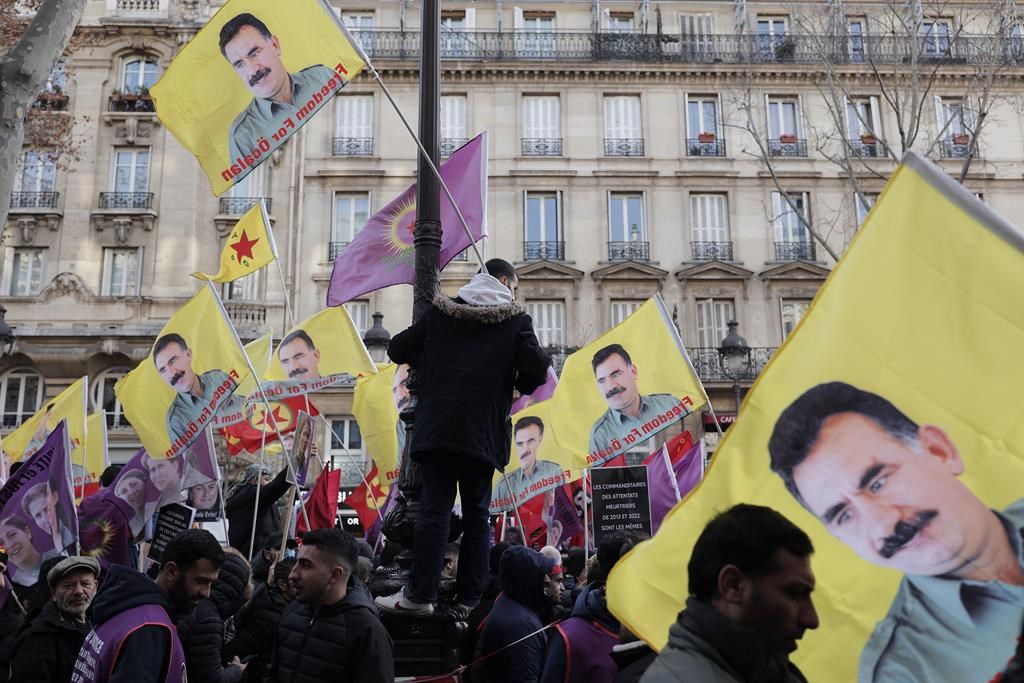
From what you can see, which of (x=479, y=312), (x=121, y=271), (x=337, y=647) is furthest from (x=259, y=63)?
(x=121, y=271)

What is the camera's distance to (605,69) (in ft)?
96.6

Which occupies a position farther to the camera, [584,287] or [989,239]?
[584,287]

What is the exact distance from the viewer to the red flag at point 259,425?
16.5 m

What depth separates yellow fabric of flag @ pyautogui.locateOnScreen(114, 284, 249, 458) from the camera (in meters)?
10.8

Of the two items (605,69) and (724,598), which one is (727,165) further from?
(724,598)

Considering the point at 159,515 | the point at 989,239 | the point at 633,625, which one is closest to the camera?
the point at 989,239

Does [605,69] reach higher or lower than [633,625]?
higher

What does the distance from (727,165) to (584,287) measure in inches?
223

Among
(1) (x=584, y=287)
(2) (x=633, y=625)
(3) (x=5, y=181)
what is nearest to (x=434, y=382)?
(2) (x=633, y=625)

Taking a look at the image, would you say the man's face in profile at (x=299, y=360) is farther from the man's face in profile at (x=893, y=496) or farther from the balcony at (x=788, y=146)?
the balcony at (x=788, y=146)

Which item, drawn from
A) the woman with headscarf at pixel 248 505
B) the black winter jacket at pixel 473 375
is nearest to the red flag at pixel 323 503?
the woman with headscarf at pixel 248 505

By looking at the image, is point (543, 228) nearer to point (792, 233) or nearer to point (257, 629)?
point (792, 233)

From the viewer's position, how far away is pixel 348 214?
28.6m

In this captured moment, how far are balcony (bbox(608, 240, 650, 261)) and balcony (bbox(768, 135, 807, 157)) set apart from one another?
489 cm
